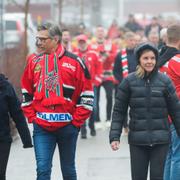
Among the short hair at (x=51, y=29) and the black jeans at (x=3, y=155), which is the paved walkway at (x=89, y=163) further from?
the short hair at (x=51, y=29)

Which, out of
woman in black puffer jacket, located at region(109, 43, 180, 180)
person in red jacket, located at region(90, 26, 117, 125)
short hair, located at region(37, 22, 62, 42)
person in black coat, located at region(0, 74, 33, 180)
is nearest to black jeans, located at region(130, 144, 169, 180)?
woman in black puffer jacket, located at region(109, 43, 180, 180)

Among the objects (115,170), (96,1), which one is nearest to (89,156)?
(115,170)

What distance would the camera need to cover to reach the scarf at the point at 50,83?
24.8ft

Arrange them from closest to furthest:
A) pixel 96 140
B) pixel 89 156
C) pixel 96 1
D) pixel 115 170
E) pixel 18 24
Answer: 1. pixel 115 170
2. pixel 89 156
3. pixel 96 140
4. pixel 18 24
5. pixel 96 1

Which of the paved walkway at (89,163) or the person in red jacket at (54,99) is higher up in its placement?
the person in red jacket at (54,99)

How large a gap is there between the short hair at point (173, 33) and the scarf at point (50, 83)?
127 cm

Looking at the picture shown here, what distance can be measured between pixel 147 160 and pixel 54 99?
3.49ft

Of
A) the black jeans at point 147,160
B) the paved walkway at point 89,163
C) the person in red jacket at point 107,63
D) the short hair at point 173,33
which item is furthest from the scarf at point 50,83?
the person in red jacket at point 107,63

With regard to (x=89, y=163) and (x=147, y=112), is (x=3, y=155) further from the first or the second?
(x=89, y=163)

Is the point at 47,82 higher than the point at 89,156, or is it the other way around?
the point at 47,82

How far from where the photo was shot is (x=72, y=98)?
773cm

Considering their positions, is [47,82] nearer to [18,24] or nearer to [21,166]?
[21,166]

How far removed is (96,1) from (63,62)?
3825cm

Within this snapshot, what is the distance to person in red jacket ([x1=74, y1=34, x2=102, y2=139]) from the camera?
13375 mm
